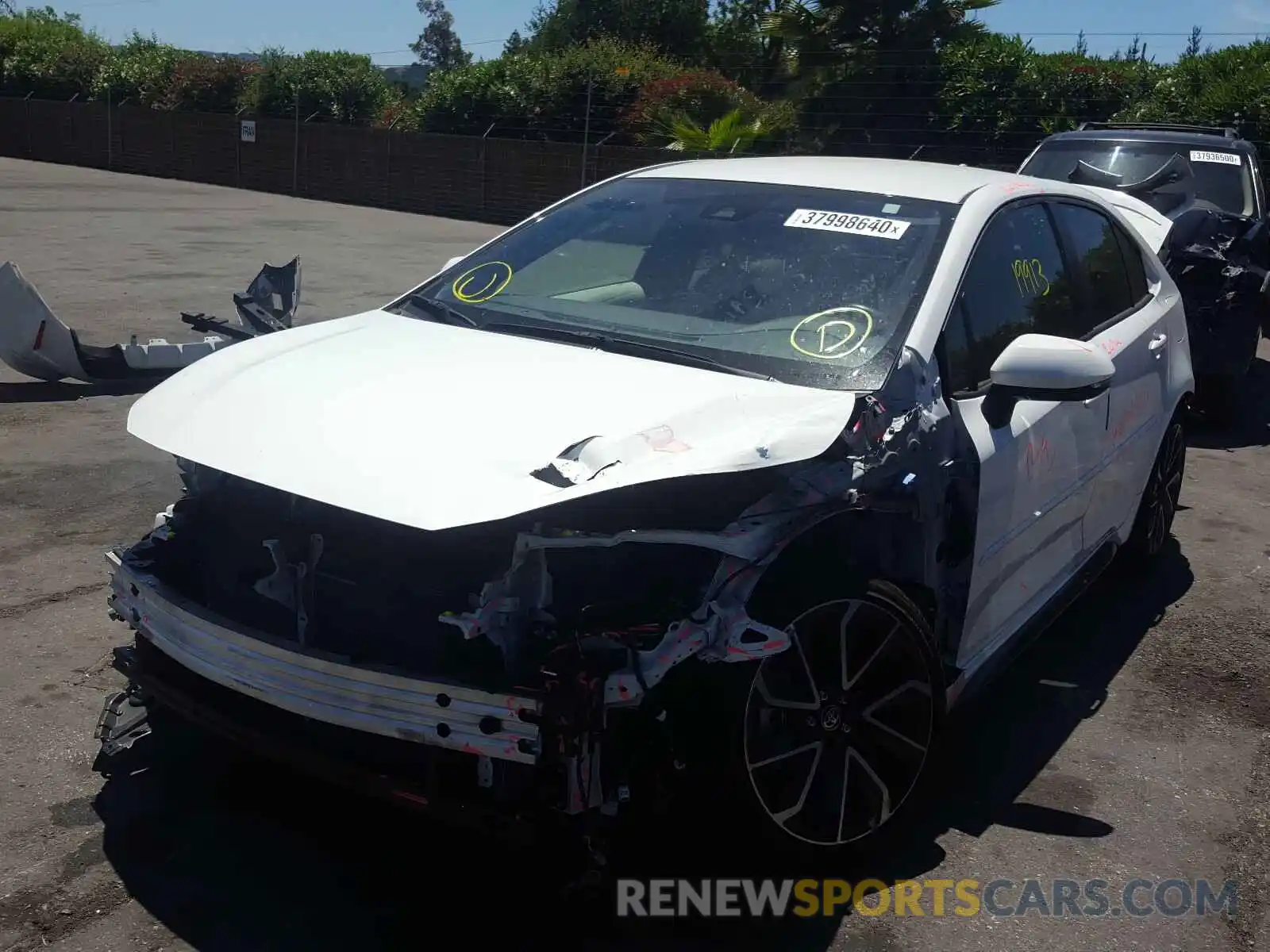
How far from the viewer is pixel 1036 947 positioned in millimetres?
3186

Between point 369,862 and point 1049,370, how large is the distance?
2.28 m

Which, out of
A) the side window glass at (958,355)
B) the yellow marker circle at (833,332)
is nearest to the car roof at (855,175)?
the side window glass at (958,355)

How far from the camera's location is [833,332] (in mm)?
3623

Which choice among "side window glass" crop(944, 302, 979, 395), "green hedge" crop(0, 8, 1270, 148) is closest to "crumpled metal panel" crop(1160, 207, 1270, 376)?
"side window glass" crop(944, 302, 979, 395)

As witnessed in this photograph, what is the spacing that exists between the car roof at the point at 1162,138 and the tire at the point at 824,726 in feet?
27.7

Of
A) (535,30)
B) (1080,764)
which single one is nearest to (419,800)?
(1080,764)

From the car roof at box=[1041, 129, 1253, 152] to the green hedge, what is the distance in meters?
6.30

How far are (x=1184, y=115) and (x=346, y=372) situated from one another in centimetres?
1709

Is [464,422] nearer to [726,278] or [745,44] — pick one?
[726,278]

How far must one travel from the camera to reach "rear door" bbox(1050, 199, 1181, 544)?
4684mm

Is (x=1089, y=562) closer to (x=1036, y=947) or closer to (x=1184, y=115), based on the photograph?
(x=1036, y=947)

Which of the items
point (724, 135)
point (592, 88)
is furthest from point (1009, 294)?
point (592, 88)

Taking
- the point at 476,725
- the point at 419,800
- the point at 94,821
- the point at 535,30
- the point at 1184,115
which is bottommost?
the point at 94,821

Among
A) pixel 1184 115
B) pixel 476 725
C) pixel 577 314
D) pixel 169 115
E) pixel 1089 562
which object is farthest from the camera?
pixel 169 115
